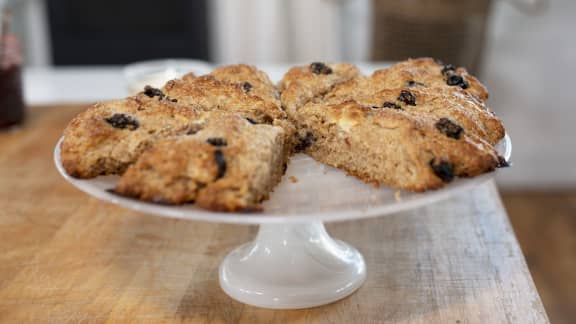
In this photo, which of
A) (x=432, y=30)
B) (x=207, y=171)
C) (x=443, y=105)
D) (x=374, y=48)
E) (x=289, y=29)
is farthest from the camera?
(x=289, y=29)

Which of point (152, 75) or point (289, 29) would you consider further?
point (289, 29)

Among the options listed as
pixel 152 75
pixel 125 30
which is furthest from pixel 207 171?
pixel 125 30

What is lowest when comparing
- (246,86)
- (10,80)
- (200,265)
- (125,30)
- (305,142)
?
(200,265)

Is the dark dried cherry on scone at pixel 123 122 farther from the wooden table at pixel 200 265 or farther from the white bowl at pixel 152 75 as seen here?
the white bowl at pixel 152 75

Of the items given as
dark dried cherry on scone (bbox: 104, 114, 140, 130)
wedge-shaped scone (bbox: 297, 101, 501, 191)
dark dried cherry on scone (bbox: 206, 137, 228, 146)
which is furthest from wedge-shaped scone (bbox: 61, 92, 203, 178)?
wedge-shaped scone (bbox: 297, 101, 501, 191)

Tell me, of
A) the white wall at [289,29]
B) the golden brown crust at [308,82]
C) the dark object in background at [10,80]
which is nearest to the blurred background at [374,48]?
the white wall at [289,29]

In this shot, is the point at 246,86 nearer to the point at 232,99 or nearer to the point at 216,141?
the point at 232,99
